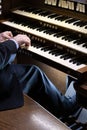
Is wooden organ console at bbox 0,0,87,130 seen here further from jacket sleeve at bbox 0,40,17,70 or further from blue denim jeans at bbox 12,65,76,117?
jacket sleeve at bbox 0,40,17,70

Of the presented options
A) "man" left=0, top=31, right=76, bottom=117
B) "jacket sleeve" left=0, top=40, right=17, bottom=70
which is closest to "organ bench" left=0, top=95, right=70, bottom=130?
"man" left=0, top=31, right=76, bottom=117

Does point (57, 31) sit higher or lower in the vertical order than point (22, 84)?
higher

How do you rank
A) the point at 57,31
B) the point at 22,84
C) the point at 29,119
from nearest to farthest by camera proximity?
1. the point at 29,119
2. the point at 22,84
3. the point at 57,31

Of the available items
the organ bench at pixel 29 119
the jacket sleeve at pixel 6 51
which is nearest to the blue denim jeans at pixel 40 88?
the jacket sleeve at pixel 6 51

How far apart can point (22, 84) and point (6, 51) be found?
0.34 meters

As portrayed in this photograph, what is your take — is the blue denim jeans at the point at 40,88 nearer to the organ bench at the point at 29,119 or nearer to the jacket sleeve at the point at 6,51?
the jacket sleeve at the point at 6,51

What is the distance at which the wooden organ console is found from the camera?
2.01 m

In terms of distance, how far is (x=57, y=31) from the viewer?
2271 mm

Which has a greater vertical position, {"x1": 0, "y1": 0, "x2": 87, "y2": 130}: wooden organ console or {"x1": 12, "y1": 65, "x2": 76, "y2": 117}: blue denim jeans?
{"x1": 0, "y1": 0, "x2": 87, "y2": 130}: wooden organ console

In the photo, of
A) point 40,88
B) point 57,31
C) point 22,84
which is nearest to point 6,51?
point 22,84

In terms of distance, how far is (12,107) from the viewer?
167 centimetres

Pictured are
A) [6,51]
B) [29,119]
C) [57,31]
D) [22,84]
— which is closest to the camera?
[29,119]

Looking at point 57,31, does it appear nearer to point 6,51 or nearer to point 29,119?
point 6,51

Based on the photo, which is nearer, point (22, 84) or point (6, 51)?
point (6, 51)
